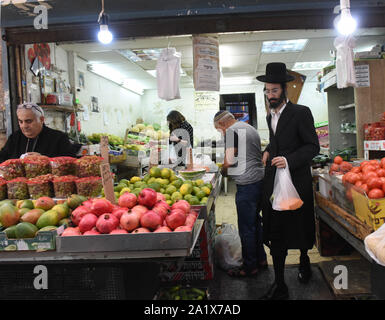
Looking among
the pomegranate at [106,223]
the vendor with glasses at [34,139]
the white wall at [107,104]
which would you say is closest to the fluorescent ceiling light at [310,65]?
the white wall at [107,104]

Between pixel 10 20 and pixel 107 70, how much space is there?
140 inches

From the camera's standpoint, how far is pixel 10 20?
4105mm

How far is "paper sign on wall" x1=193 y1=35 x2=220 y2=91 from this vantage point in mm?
4051

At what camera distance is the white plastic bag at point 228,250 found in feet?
11.7

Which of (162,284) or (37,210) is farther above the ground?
(37,210)

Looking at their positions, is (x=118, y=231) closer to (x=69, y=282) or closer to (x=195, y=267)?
(x=69, y=282)

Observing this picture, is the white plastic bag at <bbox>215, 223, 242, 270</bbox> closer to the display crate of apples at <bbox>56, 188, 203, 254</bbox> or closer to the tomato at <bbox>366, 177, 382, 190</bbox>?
the tomato at <bbox>366, 177, 382, 190</bbox>

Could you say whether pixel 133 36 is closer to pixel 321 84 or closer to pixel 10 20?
pixel 10 20

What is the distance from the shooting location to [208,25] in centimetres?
341

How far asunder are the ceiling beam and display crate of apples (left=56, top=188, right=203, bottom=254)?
2280 mm

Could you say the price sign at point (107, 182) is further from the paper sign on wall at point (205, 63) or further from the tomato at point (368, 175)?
the paper sign on wall at point (205, 63)

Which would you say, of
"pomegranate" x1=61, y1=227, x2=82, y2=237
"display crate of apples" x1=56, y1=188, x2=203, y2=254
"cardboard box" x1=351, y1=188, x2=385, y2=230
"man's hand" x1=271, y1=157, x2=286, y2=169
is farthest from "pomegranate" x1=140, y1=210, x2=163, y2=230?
"cardboard box" x1=351, y1=188, x2=385, y2=230

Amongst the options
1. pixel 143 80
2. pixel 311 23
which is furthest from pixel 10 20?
pixel 143 80

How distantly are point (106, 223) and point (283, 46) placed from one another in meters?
5.89
